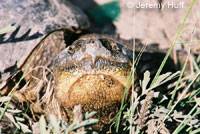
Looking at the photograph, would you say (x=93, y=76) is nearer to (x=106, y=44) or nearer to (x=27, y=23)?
(x=106, y=44)

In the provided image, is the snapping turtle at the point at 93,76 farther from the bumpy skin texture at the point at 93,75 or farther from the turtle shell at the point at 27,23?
the turtle shell at the point at 27,23

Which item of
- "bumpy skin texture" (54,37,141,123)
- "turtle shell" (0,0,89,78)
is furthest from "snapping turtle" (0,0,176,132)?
"turtle shell" (0,0,89,78)

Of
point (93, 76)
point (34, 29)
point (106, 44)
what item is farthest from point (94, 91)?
point (34, 29)

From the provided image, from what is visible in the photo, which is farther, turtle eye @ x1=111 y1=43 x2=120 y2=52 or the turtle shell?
the turtle shell

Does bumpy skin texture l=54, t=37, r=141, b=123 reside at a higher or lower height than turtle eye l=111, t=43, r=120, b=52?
lower

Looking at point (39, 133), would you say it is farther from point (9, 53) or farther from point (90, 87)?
point (9, 53)

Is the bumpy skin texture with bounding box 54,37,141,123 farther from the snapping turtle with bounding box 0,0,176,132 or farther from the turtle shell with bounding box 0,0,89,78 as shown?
the turtle shell with bounding box 0,0,89,78
